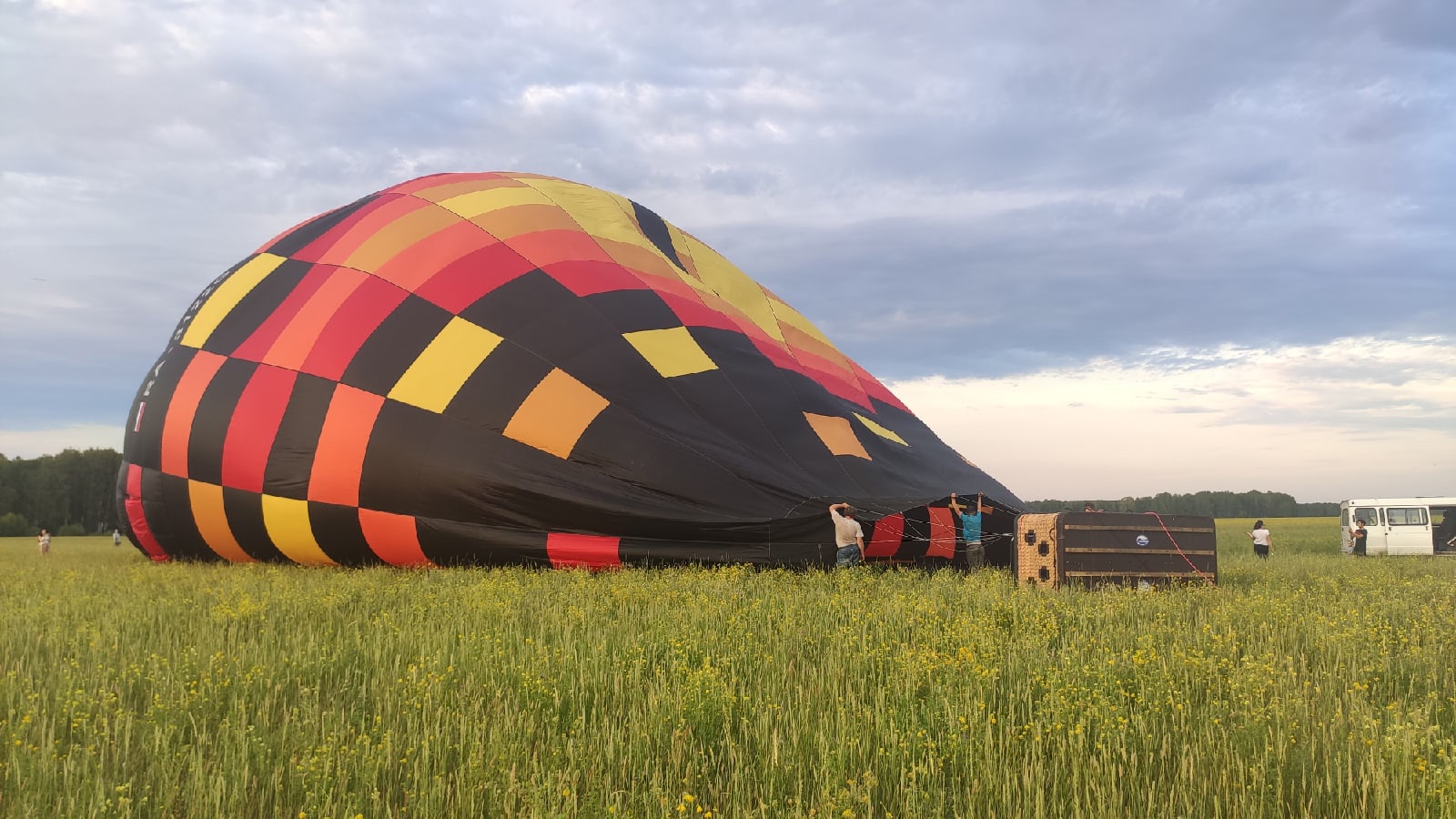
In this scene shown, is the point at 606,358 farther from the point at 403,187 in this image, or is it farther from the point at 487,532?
the point at 403,187

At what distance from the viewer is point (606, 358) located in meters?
11.4

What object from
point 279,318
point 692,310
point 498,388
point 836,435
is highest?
point 692,310

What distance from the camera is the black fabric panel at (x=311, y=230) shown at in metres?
14.0

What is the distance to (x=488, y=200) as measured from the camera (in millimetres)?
13406

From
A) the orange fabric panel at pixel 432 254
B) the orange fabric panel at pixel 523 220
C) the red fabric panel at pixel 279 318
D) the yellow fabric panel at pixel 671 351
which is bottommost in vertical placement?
the yellow fabric panel at pixel 671 351

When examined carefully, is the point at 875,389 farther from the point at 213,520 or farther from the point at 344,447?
the point at 213,520

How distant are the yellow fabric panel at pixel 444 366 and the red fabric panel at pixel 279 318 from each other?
257cm

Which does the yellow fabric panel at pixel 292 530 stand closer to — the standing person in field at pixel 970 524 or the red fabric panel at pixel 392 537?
the red fabric panel at pixel 392 537

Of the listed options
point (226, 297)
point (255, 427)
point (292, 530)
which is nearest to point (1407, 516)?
point (292, 530)

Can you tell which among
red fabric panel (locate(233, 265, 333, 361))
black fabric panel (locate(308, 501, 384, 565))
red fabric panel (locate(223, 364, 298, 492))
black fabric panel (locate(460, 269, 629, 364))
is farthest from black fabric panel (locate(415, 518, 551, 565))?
red fabric panel (locate(233, 265, 333, 361))

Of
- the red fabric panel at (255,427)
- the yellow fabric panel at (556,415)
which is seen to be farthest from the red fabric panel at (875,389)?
the red fabric panel at (255,427)

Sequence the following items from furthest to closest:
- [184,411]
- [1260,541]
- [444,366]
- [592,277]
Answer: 1. [1260,541]
2. [184,411]
3. [592,277]
4. [444,366]

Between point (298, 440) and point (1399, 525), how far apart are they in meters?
32.8

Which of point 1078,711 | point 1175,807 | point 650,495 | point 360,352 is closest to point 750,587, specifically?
point 650,495
